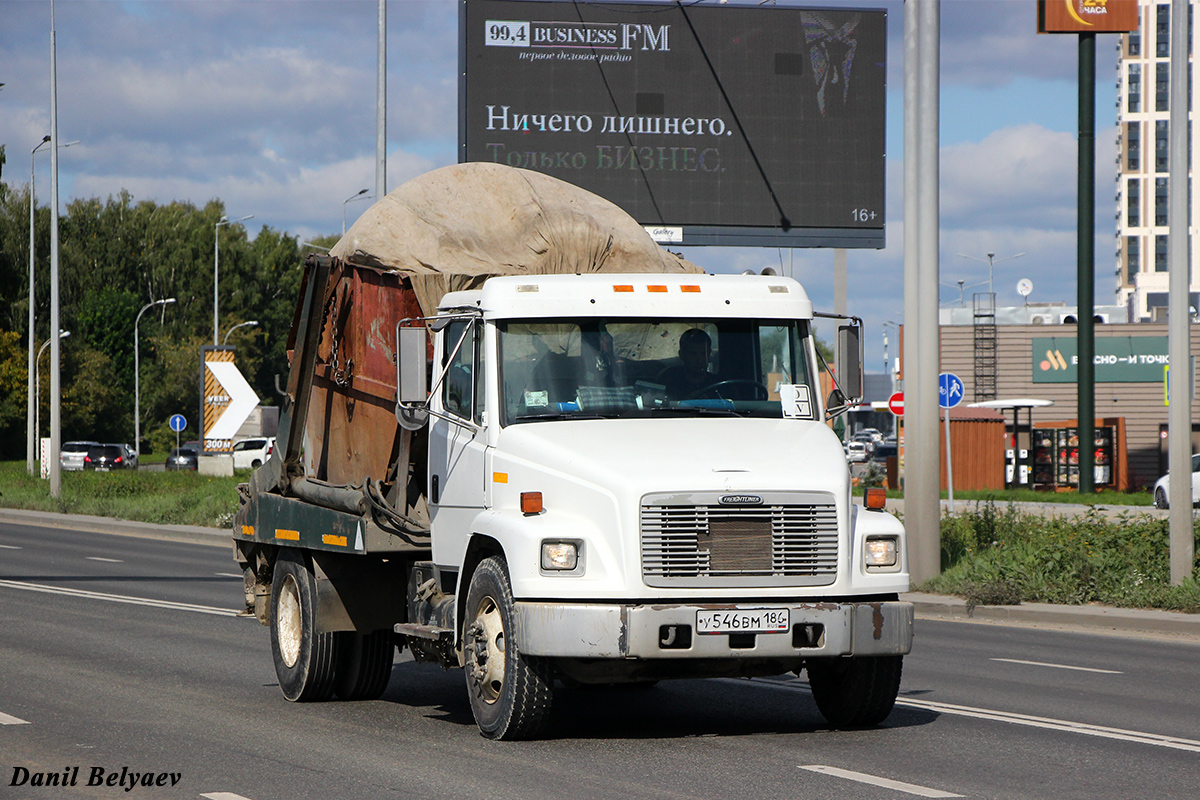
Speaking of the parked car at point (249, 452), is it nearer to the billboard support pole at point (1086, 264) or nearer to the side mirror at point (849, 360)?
the billboard support pole at point (1086, 264)

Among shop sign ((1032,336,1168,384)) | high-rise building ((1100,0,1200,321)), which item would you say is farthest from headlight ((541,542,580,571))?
high-rise building ((1100,0,1200,321))

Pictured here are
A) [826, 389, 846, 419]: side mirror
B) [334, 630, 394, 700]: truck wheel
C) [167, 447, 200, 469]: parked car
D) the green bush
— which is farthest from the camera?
[167, 447, 200, 469]: parked car

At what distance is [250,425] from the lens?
237ft

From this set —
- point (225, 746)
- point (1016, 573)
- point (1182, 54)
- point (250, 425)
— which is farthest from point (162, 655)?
point (250, 425)

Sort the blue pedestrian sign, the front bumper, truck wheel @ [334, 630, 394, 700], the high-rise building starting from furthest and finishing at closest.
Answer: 1. the high-rise building
2. the blue pedestrian sign
3. truck wheel @ [334, 630, 394, 700]
4. the front bumper

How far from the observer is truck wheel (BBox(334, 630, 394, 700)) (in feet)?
35.1

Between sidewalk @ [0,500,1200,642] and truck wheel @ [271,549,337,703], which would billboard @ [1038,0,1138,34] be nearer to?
sidewalk @ [0,500,1200,642]

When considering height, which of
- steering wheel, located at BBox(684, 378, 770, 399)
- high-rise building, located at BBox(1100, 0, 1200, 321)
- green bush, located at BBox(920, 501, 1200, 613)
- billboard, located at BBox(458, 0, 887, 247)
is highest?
high-rise building, located at BBox(1100, 0, 1200, 321)

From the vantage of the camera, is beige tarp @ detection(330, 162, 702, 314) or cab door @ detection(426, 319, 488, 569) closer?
cab door @ detection(426, 319, 488, 569)

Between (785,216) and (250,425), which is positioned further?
(250,425)

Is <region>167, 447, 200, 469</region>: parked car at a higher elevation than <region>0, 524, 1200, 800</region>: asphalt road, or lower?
lower

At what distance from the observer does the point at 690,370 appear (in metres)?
9.20

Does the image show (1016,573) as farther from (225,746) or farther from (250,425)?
(250,425)

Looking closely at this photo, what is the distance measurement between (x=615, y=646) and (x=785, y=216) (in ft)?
70.5
